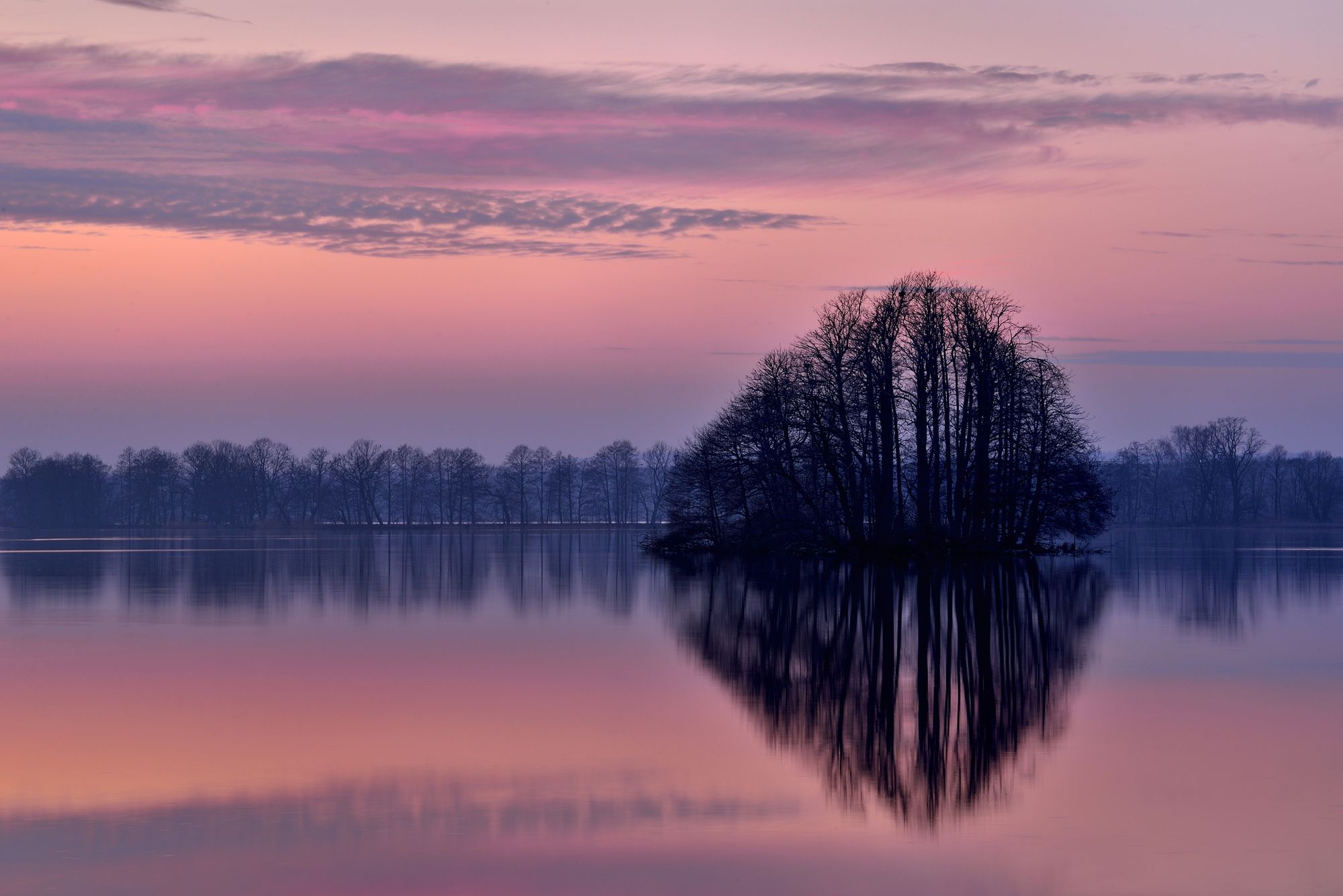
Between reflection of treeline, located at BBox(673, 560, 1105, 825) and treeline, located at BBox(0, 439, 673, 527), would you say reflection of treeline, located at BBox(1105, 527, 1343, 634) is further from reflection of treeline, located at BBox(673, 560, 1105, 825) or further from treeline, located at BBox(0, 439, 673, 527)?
treeline, located at BBox(0, 439, 673, 527)

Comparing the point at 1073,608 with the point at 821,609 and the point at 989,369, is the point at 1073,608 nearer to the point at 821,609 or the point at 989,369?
the point at 821,609

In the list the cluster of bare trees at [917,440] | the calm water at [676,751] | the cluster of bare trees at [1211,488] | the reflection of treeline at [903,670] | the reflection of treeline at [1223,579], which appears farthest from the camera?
the cluster of bare trees at [1211,488]

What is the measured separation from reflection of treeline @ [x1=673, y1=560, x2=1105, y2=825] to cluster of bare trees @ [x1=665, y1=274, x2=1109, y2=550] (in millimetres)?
18734

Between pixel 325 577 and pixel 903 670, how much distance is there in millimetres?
32856

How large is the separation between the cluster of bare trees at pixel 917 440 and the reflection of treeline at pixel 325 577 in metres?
8.65

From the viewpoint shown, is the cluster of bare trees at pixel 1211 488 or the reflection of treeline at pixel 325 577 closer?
the reflection of treeline at pixel 325 577

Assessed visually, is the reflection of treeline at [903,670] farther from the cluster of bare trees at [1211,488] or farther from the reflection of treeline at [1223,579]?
the cluster of bare trees at [1211,488]

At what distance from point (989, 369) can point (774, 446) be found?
1169cm

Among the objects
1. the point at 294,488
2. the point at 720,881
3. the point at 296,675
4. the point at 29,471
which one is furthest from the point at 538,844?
the point at 29,471

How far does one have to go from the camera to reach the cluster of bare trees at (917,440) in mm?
61000

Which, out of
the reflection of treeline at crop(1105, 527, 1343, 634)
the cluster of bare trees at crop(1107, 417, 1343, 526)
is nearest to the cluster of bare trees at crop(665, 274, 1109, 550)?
the reflection of treeline at crop(1105, 527, 1343, 634)

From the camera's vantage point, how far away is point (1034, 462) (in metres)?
66.1

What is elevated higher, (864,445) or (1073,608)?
(864,445)

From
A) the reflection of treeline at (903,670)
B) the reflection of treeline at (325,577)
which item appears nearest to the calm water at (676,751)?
the reflection of treeline at (903,670)
